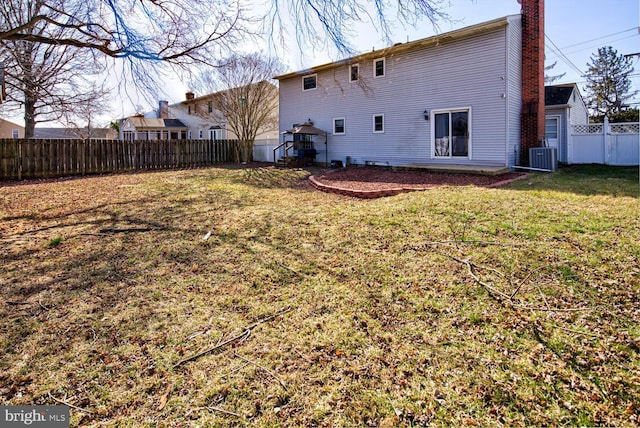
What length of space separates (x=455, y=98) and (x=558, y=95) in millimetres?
5620

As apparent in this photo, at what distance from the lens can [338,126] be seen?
17125 millimetres

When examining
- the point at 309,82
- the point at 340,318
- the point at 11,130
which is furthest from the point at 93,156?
the point at 11,130

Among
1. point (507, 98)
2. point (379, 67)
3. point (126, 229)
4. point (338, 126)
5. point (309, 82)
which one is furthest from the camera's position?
point (309, 82)

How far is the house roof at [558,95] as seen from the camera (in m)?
14.6

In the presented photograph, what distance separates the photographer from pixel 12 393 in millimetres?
2416

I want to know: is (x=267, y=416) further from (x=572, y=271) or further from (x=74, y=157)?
(x=74, y=157)

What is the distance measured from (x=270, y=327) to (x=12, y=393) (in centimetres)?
174

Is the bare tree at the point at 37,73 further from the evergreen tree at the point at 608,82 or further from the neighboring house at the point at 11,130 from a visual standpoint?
the evergreen tree at the point at 608,82

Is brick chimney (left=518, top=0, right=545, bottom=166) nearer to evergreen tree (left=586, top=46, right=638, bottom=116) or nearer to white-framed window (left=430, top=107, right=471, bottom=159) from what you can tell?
A: white-framed window (left=430, top=107, right=471, bottom=159)

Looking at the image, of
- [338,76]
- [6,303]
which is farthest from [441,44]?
[6,303]

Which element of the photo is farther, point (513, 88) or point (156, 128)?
point (156, 128)

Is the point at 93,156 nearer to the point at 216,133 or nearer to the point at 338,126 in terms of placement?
the point at 338,126

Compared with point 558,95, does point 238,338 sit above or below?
below

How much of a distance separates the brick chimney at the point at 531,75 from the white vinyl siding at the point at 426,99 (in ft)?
1.12
